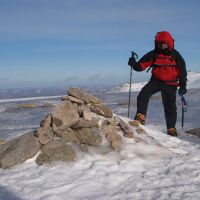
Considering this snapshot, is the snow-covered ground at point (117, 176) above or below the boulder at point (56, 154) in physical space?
below

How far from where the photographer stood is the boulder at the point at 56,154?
636 cm

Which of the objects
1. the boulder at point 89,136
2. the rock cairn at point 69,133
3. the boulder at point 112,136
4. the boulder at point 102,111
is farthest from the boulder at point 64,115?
the boulder at point 112,136

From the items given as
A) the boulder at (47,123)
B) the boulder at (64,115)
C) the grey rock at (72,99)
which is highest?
the grey rock at (72,99)

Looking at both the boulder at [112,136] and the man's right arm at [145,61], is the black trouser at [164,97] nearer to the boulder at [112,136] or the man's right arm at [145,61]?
the man's right arm at [145,61]

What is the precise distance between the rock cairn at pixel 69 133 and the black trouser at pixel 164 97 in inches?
44.3

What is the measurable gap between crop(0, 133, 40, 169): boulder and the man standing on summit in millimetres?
3036

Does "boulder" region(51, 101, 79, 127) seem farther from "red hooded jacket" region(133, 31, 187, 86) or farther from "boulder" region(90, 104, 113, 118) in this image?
"red hooded jacket" region(133, 31, 187, 86)

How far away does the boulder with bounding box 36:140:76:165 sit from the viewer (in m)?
6.36

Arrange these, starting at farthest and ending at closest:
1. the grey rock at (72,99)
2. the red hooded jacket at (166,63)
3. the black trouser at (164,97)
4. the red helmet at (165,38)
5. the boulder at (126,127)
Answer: the black trouser at (164,97) → the red hooded jacket at (166,63) → the red helmet at (165,38) → the grey rock at (72,99) → the boulder at (126,127)

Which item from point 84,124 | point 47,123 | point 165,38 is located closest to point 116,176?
point 84,124

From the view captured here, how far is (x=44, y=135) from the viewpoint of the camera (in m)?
6.95

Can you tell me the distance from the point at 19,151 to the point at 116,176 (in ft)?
6.18

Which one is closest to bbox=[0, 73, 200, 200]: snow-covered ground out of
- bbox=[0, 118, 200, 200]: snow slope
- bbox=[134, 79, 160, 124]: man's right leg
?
bbox=[0, 118, 200, 200]: snow slope

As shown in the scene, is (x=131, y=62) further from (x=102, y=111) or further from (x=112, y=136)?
(x=112, y=136)
